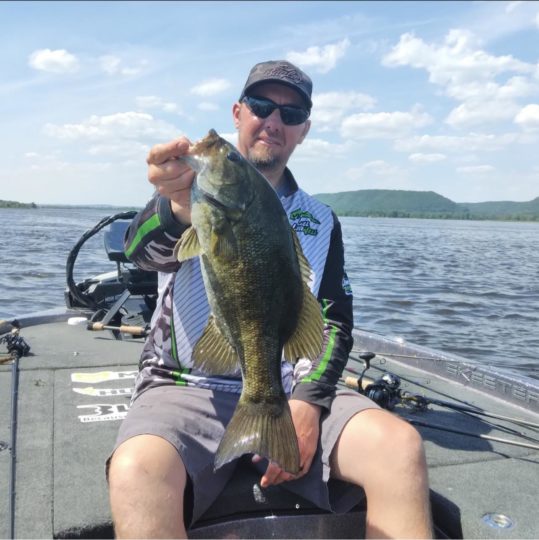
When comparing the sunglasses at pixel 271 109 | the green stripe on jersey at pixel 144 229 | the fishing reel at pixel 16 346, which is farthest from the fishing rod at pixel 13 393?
the sunglasses at pixel 271 109

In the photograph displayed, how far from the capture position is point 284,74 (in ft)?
11.0

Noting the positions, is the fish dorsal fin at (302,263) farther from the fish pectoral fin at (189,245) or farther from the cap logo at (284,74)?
the cap logo at (284,74)

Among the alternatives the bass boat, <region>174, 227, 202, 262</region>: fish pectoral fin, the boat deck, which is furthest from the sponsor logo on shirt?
the boat deck

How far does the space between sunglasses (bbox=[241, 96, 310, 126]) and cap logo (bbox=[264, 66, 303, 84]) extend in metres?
0.14

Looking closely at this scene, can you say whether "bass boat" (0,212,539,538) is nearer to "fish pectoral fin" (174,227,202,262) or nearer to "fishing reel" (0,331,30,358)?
"fishing reel" (0,331,30,358)

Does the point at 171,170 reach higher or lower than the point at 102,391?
higher

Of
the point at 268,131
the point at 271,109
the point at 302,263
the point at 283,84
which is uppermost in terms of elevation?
the point at 283,84

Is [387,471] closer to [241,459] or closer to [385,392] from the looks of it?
[241,459]

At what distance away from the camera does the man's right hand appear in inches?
92.0

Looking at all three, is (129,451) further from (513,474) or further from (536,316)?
(536,316)

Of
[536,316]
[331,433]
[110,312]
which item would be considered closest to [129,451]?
[331,433]

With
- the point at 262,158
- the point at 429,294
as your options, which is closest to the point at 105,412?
the point at 262,158

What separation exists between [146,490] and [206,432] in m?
0.54

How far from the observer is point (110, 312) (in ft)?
23.2
